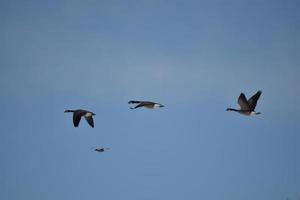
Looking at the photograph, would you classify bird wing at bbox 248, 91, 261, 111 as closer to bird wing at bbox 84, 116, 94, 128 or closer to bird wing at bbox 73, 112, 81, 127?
bird wing at bbox 84, 116, 94, 128

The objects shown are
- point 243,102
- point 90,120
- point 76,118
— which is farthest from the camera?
point 90,120

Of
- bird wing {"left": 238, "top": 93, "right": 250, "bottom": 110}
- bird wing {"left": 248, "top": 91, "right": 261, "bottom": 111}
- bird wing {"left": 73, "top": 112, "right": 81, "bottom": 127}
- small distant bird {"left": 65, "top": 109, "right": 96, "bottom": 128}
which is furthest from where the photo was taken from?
small distant bird {"left": 65, "top": 109, "right": 96, "bottom": 128}

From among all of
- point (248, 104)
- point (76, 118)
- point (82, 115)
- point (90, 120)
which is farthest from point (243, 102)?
point (76, 118)

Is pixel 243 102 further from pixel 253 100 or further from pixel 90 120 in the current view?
pixel 90 120

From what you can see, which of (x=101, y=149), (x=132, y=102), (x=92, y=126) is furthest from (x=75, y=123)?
(x=101, y=149)

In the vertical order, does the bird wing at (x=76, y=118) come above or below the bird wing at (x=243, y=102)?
below

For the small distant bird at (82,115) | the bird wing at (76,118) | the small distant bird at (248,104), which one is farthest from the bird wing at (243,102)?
the bird wing at (76,118)

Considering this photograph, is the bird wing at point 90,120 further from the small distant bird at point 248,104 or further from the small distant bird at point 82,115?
the small distant bird at point 248,104

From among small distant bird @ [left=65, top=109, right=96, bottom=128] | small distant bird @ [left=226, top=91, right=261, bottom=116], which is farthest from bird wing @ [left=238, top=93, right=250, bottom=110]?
small distant bird @ [left=65, top=109, right=96, bottom=128]

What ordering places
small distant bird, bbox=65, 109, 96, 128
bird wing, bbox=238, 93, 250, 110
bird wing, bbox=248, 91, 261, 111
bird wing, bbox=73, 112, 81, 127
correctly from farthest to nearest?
small distant bird, bbox=65, 109, 96, 128 → bird wing, bbox=73, 112, 81, 127 → bird wing, bbox=248, 91, 261, 111 → bird wing, bbox=238, 93, 250, 110

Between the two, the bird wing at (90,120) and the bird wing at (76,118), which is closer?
the bird wing at (76,118)

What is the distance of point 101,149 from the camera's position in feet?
202

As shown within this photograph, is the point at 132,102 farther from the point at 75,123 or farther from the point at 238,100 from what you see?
the point at 238,100

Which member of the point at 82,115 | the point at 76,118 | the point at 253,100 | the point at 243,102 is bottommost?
the point at 76,118
